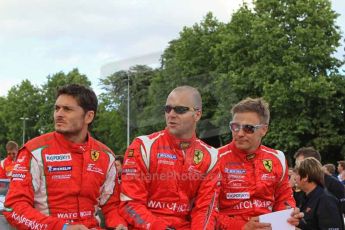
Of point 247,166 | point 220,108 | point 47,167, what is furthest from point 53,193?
point 220,108

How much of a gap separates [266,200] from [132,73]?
37660 mm

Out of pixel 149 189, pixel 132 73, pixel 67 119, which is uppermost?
pixel 132 73

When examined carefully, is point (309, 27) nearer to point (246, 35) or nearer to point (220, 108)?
point (246, 35)

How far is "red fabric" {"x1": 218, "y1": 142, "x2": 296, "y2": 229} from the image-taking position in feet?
15.9

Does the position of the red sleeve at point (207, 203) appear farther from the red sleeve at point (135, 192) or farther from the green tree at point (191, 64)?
the green tree at point (191, 64)

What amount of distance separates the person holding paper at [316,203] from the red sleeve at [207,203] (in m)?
1.64

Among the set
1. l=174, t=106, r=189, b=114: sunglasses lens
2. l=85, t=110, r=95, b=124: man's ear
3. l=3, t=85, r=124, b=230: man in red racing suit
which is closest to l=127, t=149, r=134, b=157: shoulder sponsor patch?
l=3, t=85, r=124, b=230: man in red racing suit

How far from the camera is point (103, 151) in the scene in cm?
447

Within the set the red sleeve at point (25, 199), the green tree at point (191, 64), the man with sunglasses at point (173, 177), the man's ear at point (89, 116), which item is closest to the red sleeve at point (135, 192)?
the man with sunglasses at point (173, 177)

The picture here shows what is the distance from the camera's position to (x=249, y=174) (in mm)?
4918

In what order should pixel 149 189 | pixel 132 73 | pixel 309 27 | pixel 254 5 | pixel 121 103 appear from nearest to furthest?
1. pixel 149 189
2. pixel 309 27
3. pixel 254 5
4. pixel 132 73
5. pixel 121 103

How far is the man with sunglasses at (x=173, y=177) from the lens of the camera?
14.1 feet

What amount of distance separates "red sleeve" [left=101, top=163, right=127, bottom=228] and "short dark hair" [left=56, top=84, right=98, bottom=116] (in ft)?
1.83

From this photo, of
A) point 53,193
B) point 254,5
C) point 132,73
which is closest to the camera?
point 53,193
